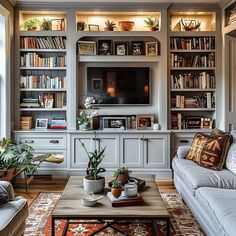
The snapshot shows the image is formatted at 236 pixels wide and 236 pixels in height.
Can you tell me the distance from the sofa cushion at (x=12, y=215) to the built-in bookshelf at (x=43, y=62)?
9.26ft

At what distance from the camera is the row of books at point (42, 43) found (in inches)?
204

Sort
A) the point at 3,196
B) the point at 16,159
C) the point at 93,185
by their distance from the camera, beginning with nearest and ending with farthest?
the point at 3,196, the point at 93,185, the point at 16,159

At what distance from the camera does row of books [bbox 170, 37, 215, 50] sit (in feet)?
17.3

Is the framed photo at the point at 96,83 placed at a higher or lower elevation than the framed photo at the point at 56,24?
lower

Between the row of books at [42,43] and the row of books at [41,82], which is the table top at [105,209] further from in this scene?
the row of books at [42,43]

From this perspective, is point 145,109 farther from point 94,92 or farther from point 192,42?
point 192,42

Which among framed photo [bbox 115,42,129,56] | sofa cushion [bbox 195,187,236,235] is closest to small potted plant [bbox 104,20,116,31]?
framed photo [bbox 115,42,129,56]

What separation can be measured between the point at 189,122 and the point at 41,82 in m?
2.53

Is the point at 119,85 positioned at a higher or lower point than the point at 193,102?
higher

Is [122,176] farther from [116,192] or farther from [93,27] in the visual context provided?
[93,27]

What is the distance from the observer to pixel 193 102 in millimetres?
5359

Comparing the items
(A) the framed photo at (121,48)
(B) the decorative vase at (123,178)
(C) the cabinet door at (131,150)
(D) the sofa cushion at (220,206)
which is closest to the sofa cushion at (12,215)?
(B) the decorative vase at (123,178)

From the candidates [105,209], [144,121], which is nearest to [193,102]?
[144,121]

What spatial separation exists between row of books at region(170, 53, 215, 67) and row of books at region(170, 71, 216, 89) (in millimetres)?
166
